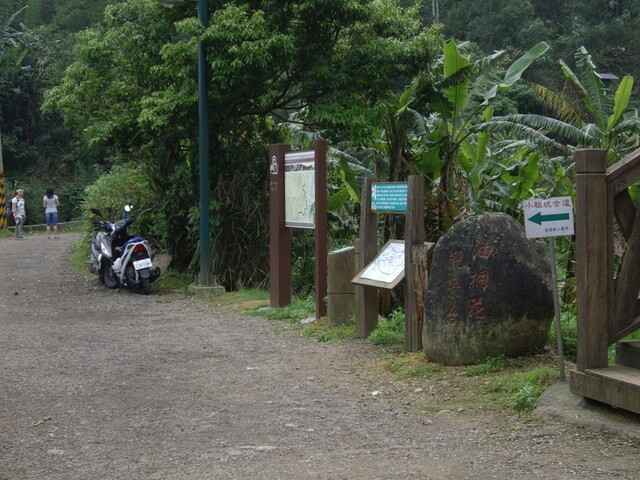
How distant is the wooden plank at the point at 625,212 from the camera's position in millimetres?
6977

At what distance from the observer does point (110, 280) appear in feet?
55.5

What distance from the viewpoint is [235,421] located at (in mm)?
7203

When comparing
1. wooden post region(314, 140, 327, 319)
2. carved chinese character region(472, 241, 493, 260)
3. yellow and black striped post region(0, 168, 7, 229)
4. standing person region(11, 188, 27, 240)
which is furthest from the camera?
yellow and black striped post region(0, 168, 7, 229)

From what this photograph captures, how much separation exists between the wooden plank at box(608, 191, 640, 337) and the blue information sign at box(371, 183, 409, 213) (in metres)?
3.26

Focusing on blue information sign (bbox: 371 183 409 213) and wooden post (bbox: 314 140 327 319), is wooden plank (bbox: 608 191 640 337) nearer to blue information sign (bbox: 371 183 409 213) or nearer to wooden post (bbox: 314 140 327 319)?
blue information sign (bbox: 371 183 409 213)

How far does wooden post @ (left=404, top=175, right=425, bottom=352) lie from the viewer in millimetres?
9469

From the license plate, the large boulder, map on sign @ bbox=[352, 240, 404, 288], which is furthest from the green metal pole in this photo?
the large boulder

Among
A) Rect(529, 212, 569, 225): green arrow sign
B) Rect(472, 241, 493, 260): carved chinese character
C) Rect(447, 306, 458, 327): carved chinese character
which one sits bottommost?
Rect(447, 306, 458, 327): carved chinese character

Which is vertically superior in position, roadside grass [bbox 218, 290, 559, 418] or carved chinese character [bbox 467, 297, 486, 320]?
carved chinese character [bbox 467, 297, 486, 320]

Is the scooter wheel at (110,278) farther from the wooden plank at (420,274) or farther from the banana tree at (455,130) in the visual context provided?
the wooden plank at (420,274)

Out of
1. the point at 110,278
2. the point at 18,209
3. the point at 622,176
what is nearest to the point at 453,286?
the point at 622,176

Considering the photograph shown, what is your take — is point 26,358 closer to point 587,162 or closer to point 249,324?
point 249,324

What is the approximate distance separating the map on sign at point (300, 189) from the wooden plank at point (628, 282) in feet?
19.8

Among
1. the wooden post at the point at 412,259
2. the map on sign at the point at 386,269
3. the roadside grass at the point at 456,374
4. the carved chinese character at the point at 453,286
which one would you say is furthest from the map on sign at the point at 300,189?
the carved chinese character at the point at 453,286
